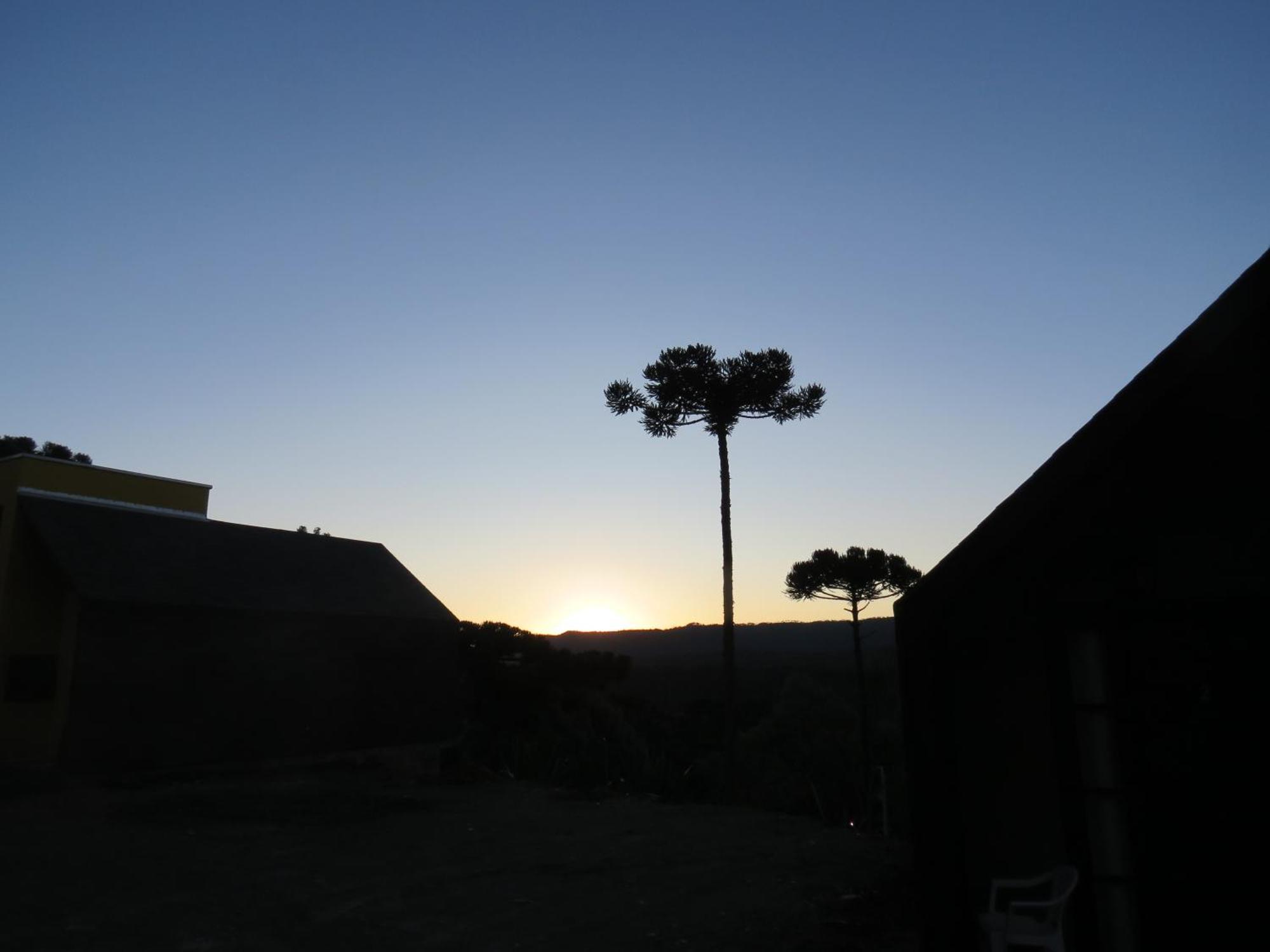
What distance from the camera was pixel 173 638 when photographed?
19953mm

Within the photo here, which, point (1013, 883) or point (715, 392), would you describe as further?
point (715, 392)

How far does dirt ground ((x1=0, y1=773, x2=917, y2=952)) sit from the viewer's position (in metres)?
7.89

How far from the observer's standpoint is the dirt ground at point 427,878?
25.9ft

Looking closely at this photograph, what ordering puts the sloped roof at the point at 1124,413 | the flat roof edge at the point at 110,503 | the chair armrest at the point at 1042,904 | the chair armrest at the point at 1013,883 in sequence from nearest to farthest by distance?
the sloped roof at the point at 1124,413 < the chair armrest at the point at 1042,904 < the chair armrest at the point at 1013,883 < the flat roof edge at the point at 110,503

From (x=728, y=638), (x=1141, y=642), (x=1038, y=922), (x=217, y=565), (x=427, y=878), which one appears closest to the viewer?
(x=1038, y=922)

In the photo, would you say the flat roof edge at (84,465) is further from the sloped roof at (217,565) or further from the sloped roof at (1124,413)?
the sloped roof at (1124,413)

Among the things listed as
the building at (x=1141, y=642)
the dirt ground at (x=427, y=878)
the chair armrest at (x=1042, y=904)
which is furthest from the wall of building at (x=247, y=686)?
the chair armrest at (x=1042, y=904)

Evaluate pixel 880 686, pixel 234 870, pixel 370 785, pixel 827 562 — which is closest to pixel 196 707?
pixel 370 785

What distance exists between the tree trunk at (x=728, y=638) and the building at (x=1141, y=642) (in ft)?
45.1

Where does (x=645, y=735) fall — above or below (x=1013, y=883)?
below

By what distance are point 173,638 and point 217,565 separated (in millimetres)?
2883

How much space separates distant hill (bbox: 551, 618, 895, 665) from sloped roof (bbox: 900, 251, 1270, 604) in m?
104

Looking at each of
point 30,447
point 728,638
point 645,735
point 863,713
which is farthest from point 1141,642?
point 30,447

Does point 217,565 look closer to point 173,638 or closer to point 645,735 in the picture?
point 173,638
